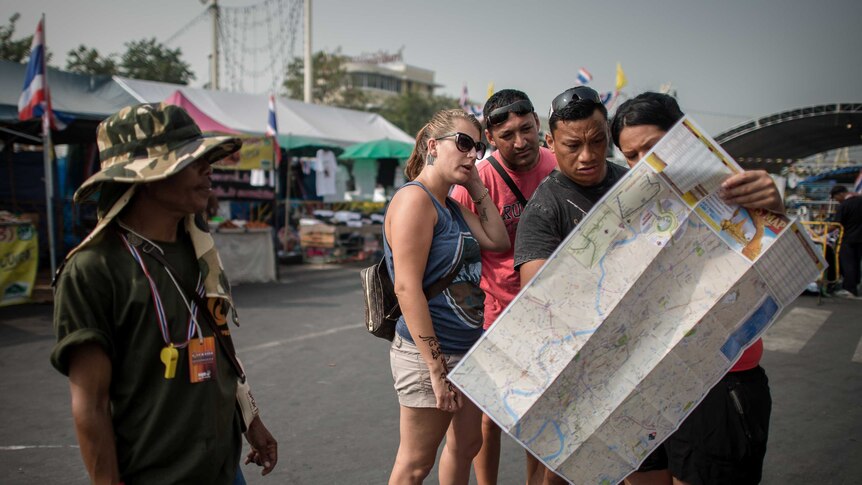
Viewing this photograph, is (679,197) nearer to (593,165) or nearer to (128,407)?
(593,165)

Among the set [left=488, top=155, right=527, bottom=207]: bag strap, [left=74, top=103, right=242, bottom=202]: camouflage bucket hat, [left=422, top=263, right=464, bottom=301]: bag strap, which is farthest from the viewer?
[left=488, top=155, right=527, bottom=207]: bag strap

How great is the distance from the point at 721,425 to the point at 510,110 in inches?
65.7

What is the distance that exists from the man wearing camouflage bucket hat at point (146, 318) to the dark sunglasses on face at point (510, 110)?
5.02ft

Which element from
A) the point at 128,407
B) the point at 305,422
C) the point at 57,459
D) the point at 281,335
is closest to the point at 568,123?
the point at 128,407

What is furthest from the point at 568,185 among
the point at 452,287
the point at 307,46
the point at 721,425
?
the point at 307,46

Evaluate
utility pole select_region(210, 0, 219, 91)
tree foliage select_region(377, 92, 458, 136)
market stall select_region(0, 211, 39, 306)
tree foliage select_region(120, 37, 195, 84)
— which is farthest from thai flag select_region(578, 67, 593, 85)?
tree foliage select_region(377, 92, 458, 136)

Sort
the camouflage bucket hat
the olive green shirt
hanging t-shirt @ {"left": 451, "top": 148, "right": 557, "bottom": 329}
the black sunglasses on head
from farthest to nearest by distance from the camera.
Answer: hanging t-shirt @ {"left": 451, "top": 148, "right": 557, "bottom": 329} → the black sunglasses on head → the camouflage bucket hat → the olive green shirt

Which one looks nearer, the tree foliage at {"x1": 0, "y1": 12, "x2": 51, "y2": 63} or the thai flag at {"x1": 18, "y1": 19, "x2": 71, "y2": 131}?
the thai flag at {"x1": 18, "y1": 19, "x2": 71, "y2": 131}

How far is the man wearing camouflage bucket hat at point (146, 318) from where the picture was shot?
160 centimetres

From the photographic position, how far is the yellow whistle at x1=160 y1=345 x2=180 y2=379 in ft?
5.59

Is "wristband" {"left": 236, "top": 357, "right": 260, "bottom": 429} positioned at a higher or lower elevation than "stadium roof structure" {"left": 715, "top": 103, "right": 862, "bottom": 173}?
lower

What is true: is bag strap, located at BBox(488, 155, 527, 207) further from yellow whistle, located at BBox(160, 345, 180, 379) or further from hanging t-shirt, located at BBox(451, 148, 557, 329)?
yellow whistle, located at BBox(160, 345, 180, 379)

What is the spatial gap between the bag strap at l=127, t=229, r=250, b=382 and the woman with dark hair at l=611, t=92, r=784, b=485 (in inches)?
59.7

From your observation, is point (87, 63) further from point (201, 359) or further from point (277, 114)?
point (201, 359)
